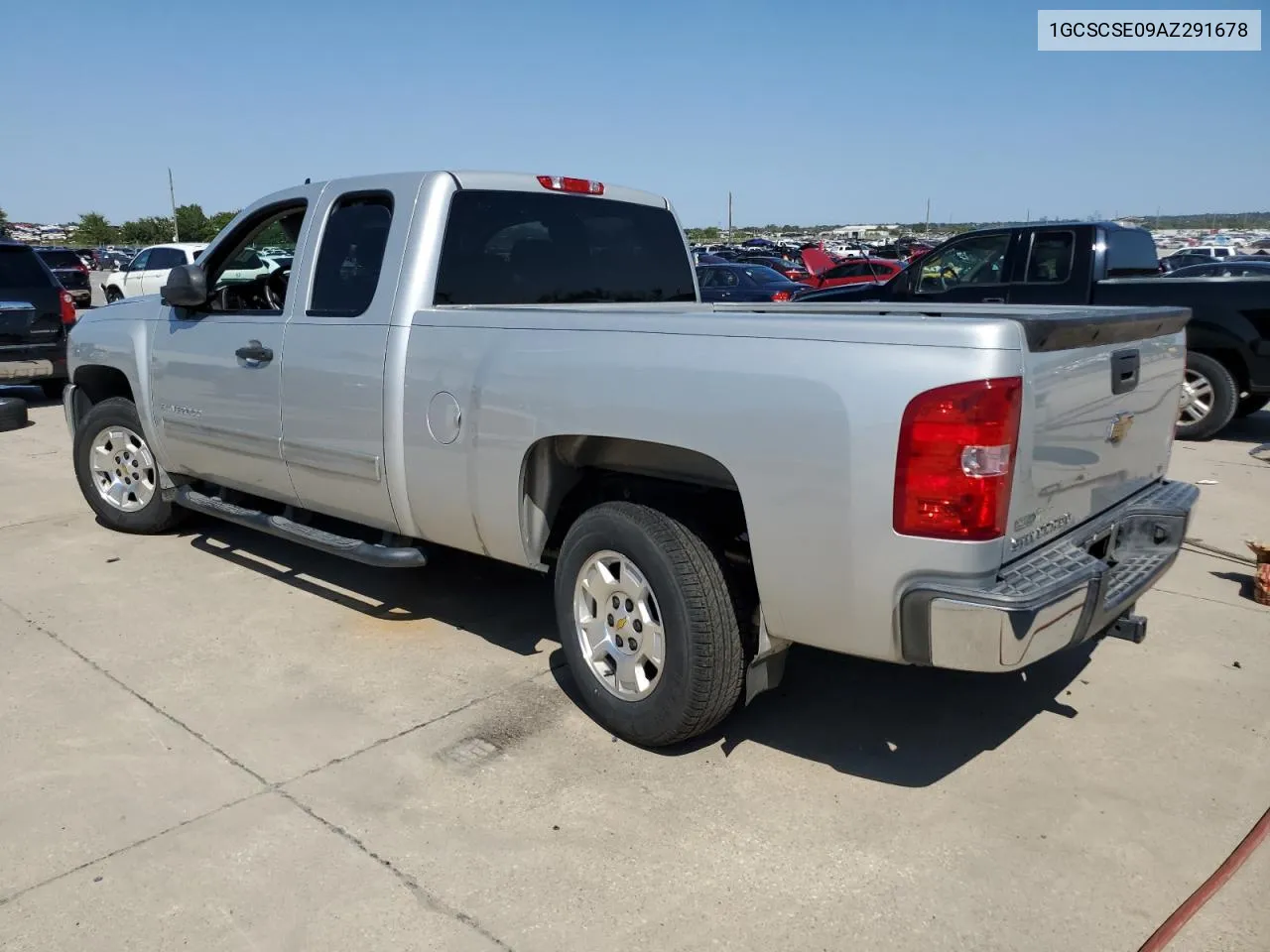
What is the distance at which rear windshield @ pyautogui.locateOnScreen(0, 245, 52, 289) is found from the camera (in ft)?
35.1

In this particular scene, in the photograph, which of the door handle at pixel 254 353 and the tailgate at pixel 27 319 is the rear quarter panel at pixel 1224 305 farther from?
the tailgate at pixel 27 319

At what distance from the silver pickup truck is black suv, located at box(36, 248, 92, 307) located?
868 inches

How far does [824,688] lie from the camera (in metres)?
4.26

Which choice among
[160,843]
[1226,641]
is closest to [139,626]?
[160,843]

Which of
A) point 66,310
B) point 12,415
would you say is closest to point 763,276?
point 66,310

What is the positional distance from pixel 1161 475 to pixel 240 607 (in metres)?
4.21

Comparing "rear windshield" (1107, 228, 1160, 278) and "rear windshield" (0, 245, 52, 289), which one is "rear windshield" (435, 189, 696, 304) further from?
"rear windshield" (0, 245, 52, 289)

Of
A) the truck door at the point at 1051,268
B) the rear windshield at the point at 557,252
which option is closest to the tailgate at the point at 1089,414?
the rear windshield at the point at 557,252

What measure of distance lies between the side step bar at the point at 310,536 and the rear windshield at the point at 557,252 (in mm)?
1083

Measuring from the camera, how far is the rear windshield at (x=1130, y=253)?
30.2ft

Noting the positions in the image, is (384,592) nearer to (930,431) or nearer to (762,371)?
(762,371)

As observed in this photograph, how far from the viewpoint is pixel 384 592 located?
5.37 meters

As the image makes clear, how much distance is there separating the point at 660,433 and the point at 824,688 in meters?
1.56

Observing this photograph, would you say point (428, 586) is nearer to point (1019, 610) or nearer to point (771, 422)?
point (771, 422)
